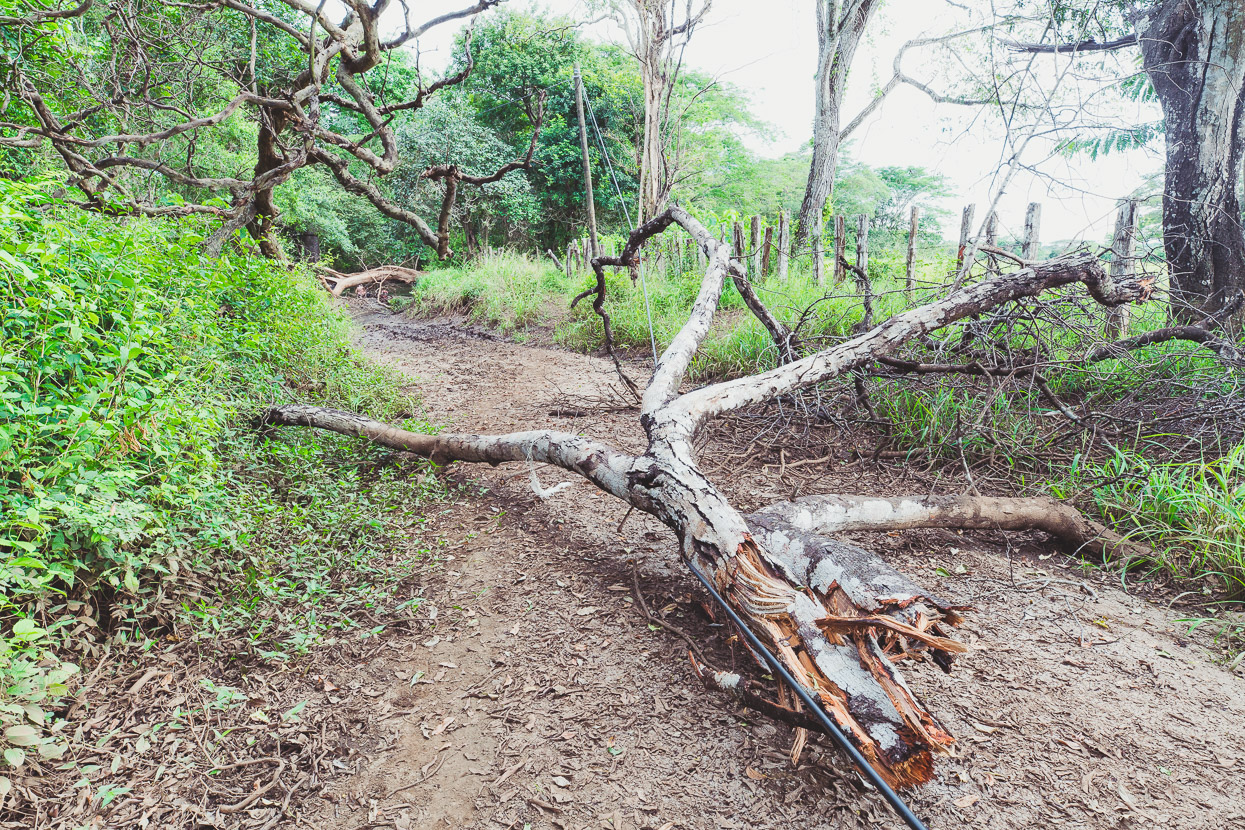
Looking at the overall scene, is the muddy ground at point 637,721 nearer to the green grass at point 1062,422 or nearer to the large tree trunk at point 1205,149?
the green grass at point 1062,422

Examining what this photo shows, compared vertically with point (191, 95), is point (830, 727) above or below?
below

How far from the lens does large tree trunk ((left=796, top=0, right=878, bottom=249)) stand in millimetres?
8500

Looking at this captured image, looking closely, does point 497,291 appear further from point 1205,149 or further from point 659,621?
→ point 1205,149

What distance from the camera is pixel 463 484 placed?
10.8 ft

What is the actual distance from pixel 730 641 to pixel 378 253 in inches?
708

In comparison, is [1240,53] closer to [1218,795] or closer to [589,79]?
[1218,795]

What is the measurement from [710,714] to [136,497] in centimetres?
196

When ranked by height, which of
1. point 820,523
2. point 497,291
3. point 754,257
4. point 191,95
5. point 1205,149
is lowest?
point 820,523

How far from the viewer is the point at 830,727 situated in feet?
3.83

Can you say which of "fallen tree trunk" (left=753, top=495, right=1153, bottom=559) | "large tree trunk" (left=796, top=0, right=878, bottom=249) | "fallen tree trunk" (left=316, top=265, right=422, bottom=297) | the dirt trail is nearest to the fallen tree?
"fallen tree trunk" (left=753, top=495, right=1153, bottom=559)

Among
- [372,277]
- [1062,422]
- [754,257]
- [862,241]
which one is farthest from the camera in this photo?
[372,277]

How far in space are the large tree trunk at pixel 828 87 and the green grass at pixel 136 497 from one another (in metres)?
7.73

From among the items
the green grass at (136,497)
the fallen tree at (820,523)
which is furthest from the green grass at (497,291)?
the green grass at (136,497)

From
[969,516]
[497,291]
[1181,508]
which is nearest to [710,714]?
[969,516]
